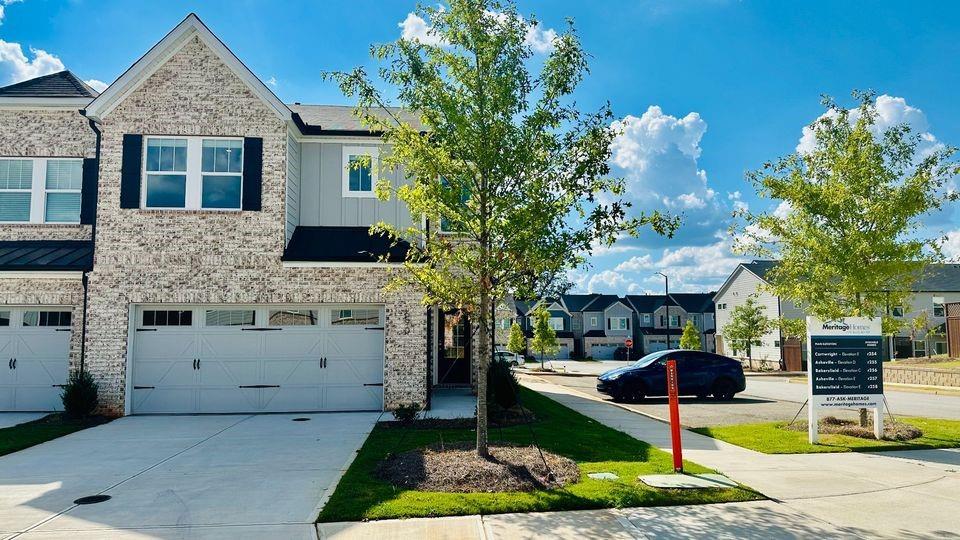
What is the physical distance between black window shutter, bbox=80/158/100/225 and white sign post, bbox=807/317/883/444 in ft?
54.5

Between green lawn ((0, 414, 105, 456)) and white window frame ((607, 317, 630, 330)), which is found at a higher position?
white window frame ((607, 317, 630, 330))

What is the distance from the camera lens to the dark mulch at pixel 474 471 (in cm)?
770

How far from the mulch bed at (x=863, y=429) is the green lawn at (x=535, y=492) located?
4.28 m

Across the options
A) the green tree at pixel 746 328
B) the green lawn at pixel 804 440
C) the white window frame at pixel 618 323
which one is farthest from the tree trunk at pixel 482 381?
the white window frame at pixel 618 323

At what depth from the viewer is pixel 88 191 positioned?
606 inches

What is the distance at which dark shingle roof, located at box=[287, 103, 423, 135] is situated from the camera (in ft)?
50.5

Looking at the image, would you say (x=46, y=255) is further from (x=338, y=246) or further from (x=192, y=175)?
(x=338, y=246)

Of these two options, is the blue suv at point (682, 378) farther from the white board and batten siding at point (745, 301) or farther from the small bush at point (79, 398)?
the white board and batten siding at point (745, 301)

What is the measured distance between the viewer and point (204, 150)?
1431 centimetres

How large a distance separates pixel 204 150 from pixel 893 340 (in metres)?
45.2

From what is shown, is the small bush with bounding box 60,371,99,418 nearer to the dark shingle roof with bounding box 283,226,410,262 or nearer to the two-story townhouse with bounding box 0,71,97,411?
the two-story townhouse with bounding box 0,71,97,411

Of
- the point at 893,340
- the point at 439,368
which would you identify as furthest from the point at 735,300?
the point at 439,368

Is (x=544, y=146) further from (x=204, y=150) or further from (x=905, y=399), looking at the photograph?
(x=905, y=399)

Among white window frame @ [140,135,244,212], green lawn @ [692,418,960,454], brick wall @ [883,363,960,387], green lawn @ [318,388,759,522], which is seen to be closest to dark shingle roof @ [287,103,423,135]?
white window frame @ [140,135,244,212]
